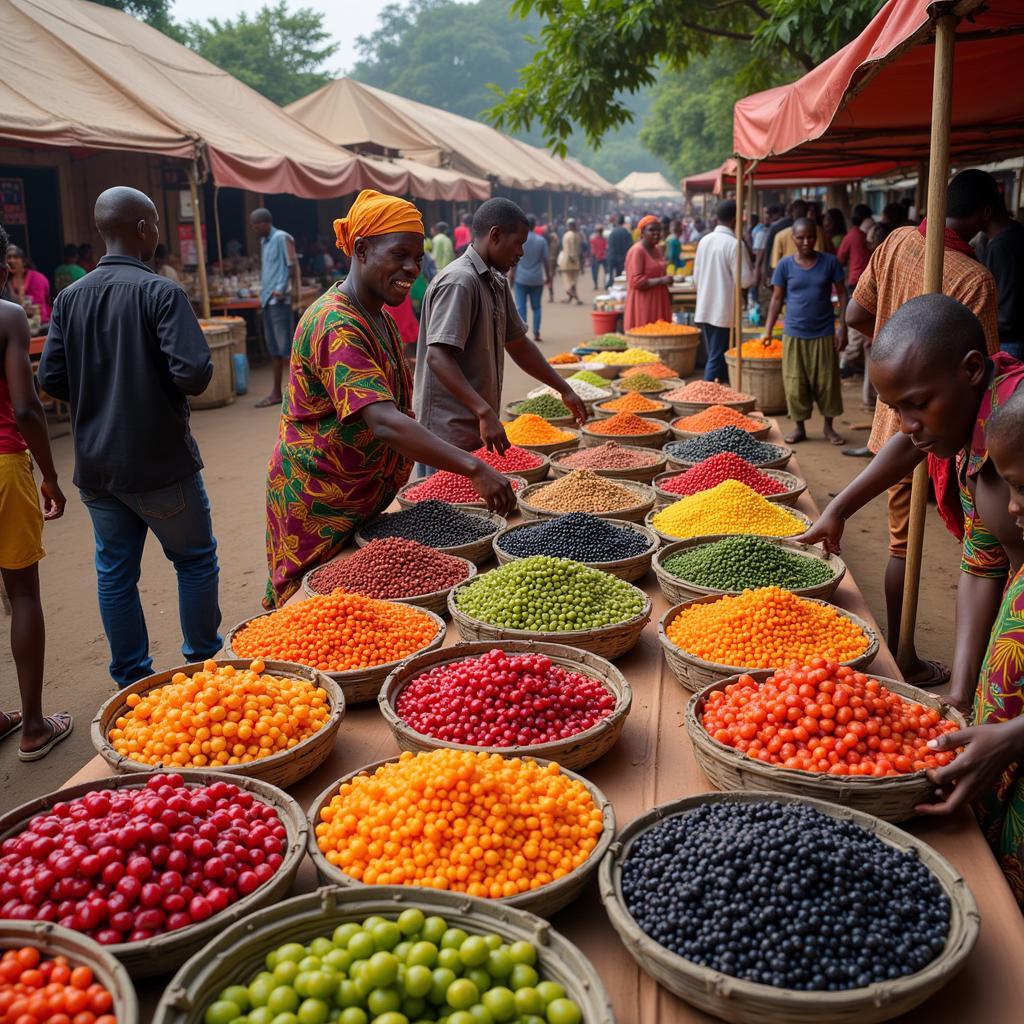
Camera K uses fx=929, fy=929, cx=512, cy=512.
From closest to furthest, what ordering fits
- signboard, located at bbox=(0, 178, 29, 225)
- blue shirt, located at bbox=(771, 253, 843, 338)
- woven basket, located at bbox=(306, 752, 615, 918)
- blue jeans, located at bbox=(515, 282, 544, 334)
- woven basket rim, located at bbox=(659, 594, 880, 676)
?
1. woven basket, located at bbox=(306, 752, 615, 918)
2. woven basket rim, located at bbox=(659, 594, 880, 676)
3. blue shirt, located at bbox=(771, 253, 843, 338)
4. signboard, located at bbox=(0, 178, 29, 225)
5. blue jeans, located at bbox=(515, 282, 544, 334)

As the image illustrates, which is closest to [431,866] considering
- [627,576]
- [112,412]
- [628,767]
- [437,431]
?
[628,767]

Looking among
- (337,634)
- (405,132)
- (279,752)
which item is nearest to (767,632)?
(337,634)

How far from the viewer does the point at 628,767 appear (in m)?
1.99

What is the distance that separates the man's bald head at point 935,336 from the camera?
6.58 ft

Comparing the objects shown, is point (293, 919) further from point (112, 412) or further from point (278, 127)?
point (278, 127)

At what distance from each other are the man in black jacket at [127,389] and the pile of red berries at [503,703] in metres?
1.68

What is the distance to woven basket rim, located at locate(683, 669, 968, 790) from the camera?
166 cm

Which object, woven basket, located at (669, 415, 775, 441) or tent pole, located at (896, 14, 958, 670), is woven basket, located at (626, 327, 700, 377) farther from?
tent pole, located at (896, 14, 958, 670)

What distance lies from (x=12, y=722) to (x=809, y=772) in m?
3.35

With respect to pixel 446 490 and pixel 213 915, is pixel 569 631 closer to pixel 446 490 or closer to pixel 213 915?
pixel 213 915

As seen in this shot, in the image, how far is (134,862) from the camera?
4.73 ft

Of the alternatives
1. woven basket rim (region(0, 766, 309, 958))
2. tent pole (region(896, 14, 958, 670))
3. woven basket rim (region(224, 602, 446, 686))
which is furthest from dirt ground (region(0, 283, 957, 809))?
woven basket rim (region(0, 766, 309, 958))

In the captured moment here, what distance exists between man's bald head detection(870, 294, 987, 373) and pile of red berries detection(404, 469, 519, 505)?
1867 mm

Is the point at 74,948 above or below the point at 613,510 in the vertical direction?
below
